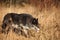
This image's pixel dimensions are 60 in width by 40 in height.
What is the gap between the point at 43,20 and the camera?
5.33ft

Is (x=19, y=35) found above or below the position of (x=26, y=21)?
below

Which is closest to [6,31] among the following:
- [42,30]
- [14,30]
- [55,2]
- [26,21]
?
[14,30]

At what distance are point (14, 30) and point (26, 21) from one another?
Result: 0.39 ft

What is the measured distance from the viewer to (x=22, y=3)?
1663mm

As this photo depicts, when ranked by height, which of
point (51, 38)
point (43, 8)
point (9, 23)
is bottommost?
point (51, 38)

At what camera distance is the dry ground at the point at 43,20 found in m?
1.60

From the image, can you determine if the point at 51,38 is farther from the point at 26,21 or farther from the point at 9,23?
the point at 9,23

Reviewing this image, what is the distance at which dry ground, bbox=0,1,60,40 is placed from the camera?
63.0 inches

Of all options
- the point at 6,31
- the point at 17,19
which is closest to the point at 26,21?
the point at 17,19

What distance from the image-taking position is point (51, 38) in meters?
1.59

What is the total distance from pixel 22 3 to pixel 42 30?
0.27 metres

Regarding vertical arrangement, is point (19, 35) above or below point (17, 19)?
below

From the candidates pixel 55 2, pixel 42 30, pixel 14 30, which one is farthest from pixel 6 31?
pixel 55 2

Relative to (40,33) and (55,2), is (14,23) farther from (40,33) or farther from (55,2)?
(55,2)
